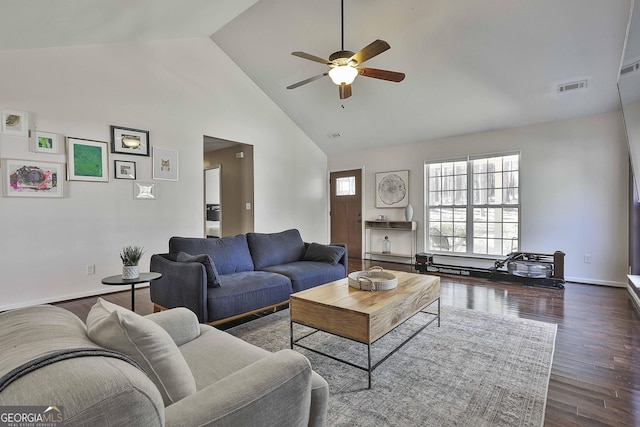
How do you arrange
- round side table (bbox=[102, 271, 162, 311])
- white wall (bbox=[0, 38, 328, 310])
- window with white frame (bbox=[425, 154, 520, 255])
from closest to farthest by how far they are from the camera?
round side table (bbox=[102, 271, 162, 311]) → white wall (bbox=[0, 38, 328, 310]) → window with white frame (bbox=[425, 154, 520, 255])

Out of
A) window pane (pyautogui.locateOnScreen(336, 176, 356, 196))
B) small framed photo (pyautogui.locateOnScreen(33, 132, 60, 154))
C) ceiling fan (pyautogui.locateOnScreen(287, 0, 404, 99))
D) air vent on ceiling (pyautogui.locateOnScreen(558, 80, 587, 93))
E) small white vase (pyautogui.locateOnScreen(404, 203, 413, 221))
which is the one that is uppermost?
air vent on ceiling (pyautogui.locateOnScreen(558, 80, 587, 93))

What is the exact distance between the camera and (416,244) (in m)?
6.26

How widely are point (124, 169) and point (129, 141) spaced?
0.39 m

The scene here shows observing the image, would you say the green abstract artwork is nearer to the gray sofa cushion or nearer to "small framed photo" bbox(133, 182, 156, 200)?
"small framed photo" bbox(133, 182, 156, 200)

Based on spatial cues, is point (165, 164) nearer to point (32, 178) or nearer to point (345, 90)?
point (32, 178)

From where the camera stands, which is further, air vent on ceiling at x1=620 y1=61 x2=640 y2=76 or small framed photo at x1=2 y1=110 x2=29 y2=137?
small framed photo at x1=2 y1=110 x2=29 y2=137

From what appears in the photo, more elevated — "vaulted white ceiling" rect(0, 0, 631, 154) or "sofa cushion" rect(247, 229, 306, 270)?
"vaulted white ceiling" rect(0, 0, 631, 154)

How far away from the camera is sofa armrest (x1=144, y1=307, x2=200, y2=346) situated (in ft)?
5.10

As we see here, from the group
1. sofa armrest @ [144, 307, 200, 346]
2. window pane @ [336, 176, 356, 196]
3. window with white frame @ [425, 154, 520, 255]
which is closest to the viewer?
sofa armrest @ [144, 307, 200, 346]

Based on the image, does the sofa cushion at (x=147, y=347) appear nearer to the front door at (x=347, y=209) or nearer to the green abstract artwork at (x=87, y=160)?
the green abstract artwork at (x=87, y=160)

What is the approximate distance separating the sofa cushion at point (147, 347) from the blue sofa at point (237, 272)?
1.67 meters

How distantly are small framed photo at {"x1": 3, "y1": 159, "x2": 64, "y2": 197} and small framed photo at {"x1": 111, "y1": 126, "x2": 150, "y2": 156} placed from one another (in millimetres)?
664

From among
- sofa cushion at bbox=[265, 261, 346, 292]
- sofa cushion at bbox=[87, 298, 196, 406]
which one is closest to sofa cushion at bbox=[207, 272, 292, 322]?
sofa cushion at bbox=[265, 261, 346, 292]

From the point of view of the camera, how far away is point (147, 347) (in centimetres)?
90
